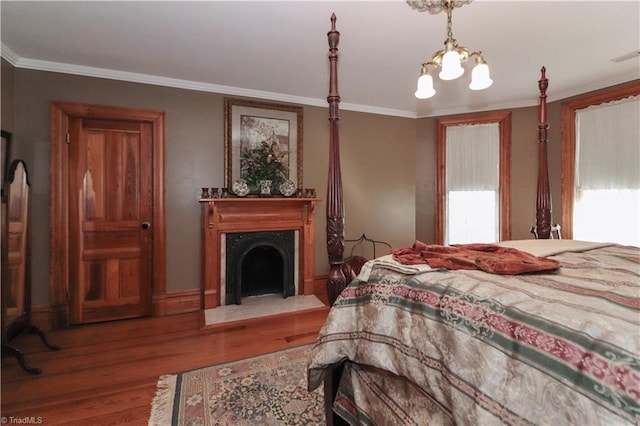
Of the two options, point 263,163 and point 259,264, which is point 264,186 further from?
point 259,264

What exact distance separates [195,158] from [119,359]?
206cm

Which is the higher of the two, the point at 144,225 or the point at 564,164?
the point at 564,164

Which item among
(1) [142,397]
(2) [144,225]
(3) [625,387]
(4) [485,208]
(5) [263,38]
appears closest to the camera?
(3) [625,387]

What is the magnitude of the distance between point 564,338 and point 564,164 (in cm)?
382

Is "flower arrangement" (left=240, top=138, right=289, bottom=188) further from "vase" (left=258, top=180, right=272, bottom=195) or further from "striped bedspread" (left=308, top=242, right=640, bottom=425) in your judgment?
"striped bedspread" (left=308, top=242, right=640, bottom=425)

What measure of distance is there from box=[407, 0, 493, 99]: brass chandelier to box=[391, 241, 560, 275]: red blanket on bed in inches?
39.6

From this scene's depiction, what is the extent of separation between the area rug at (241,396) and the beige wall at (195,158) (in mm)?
1453

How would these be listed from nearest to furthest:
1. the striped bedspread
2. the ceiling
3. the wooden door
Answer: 1. the striped bedspread
2. the ceiling
3. the wooden door

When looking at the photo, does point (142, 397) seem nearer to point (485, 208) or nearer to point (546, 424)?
point (546, 424)

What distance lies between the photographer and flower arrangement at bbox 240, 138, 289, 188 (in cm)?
342

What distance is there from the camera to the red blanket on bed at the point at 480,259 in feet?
3.76

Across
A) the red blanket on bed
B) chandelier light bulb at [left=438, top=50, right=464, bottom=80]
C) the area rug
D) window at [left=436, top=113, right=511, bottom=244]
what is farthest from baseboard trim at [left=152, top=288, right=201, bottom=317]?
window at [left=436, top=113, right=511, bottom=244]

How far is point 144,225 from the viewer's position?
309 cm

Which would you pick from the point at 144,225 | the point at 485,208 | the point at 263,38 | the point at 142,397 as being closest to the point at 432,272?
the point at 142,397
